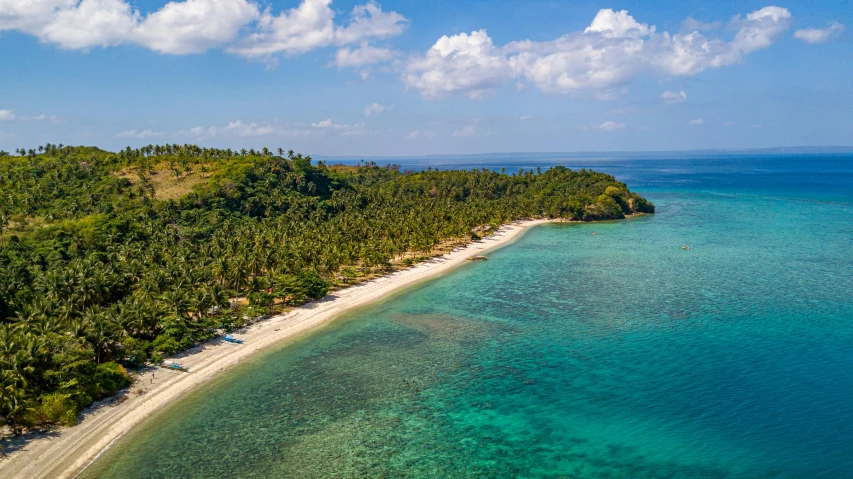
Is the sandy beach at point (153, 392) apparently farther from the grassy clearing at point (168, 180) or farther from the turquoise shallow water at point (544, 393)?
the grassy clearing at point (168, 180)

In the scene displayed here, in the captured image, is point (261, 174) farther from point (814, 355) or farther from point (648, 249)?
point (814, 355)

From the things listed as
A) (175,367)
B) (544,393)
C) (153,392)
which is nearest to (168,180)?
(175,367)

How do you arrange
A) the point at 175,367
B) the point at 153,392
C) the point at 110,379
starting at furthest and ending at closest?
1. the point at 175,367
2. the point at 153,392
3. the point at 110,379

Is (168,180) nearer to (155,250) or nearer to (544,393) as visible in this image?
(155,250)

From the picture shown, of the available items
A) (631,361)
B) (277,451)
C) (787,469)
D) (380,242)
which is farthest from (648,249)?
(277,451)

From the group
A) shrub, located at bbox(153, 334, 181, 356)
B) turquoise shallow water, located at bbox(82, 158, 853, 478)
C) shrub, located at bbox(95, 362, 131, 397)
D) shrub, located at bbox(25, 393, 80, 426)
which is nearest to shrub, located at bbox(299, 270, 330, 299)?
turquoise shallow water, located at bbox(82, 158, 853, 478)

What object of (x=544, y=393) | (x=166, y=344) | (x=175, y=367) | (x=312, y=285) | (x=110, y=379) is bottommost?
(x=544, y=393)
